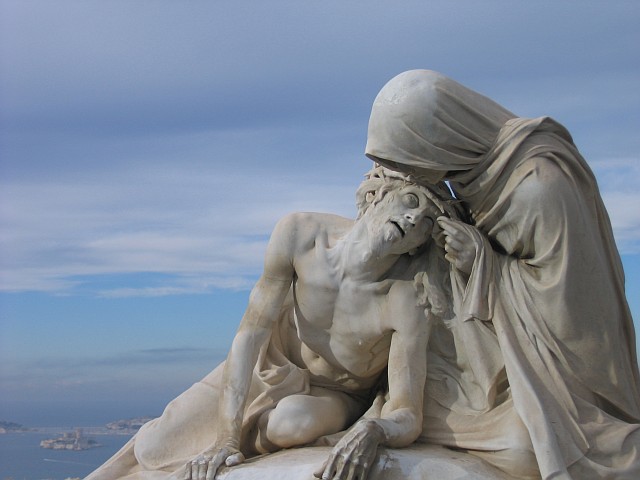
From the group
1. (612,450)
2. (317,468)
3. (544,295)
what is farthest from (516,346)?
(317,468)

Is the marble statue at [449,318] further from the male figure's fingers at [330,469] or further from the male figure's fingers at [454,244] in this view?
the male figure's fingers at [330,469]

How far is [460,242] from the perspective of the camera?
21.2ft

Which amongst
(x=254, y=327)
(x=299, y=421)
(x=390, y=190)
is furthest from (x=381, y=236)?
(x=299, y=421)

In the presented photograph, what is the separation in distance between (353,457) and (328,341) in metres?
0.91

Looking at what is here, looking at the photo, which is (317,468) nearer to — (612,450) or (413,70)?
(612,450)

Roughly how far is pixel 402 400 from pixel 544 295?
0.88 m

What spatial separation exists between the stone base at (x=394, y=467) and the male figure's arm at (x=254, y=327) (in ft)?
0.99

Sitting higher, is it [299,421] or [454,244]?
[454,244]

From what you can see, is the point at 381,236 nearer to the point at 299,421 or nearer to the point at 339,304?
the point at 339,304

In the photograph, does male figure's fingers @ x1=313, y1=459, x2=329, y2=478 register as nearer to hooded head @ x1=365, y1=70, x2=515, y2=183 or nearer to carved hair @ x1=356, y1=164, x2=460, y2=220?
carved hair @ x1=356, y1=164, x2=460, y2=220

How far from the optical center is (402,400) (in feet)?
→ 21.1

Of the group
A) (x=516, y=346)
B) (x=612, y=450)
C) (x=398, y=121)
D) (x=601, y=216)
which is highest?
(x=398, y=121)

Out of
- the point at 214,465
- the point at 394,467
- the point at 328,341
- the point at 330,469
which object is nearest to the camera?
the point at 330,469

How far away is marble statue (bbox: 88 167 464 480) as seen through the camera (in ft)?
21.2
